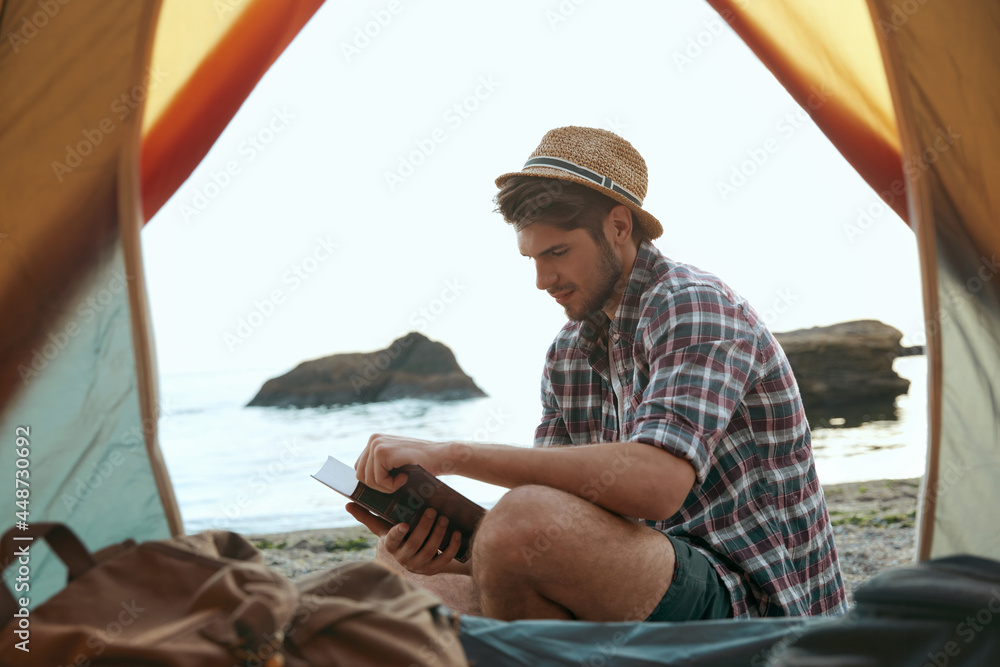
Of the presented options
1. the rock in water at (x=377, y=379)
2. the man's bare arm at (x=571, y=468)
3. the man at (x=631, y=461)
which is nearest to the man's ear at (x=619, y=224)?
the man at (x=631, y=461)

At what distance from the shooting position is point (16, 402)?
1.29 m

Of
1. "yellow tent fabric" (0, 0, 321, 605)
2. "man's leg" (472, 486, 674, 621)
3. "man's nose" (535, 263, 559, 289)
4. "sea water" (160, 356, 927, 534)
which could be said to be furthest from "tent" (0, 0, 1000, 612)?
"man's nose" (535, 263, 559, 289)

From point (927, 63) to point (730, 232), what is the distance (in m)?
4.02

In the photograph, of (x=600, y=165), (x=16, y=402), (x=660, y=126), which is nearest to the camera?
(x=16, y=402)

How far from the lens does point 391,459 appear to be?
1.34m

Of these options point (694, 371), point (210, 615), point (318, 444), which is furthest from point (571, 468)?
point (318, 444)

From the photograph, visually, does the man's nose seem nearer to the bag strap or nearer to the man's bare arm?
the man's bare arm

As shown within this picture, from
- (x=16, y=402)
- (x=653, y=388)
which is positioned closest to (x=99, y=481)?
(x=16, y=402)

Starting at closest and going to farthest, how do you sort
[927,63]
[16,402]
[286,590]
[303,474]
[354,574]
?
1. [286,590]
2. [354,574]
3. [16,402]
4. [927,63]
5. [303,474]

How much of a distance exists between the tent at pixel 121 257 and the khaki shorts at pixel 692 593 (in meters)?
0.41

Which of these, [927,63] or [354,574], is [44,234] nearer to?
[354,574]

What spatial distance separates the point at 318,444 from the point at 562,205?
729 cm

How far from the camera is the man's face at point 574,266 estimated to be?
5.48ft

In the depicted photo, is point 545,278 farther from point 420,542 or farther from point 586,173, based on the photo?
point 420,542
